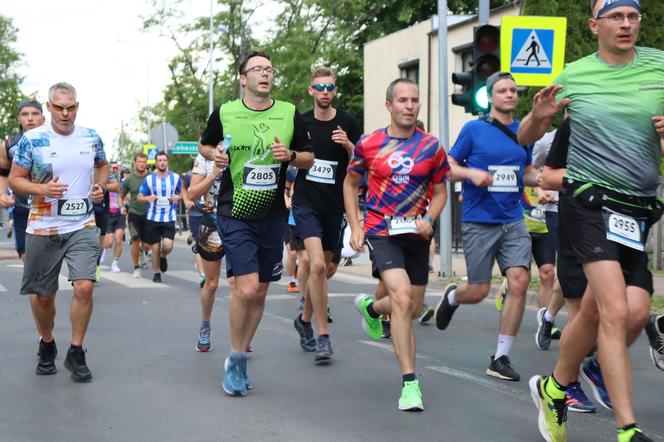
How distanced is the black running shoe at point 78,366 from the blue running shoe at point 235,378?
1.07 meters

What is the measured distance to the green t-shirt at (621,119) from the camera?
4875 millimetres

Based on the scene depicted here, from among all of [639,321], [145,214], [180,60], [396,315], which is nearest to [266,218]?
[396,315]

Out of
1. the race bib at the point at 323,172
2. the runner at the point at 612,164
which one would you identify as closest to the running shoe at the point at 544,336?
the race bib at the point at 323,172

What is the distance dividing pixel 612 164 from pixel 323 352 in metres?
3.41

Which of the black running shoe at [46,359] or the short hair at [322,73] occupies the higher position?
the short hair at [322,73]

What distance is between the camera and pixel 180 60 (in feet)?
166

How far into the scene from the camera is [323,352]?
7773 mm

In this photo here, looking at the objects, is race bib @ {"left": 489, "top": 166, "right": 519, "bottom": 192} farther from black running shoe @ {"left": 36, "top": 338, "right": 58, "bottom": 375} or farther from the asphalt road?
black running shoe @ {"left": 36, "top": 338, "right": 58, "bottom": 375}

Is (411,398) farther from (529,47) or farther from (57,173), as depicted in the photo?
(529,47)

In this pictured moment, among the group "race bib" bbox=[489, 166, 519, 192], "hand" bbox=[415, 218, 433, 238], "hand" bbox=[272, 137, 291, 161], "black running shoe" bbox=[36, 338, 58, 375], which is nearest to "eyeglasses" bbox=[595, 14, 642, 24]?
"hand" bbox=[415, 218, 433, 238]

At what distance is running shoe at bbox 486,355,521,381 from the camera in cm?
704

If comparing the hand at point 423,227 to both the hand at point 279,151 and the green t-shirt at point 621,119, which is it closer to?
the hand at point 279,151

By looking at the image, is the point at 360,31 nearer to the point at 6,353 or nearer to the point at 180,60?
the point at 180,60

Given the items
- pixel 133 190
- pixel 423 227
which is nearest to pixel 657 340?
pixel 423 227
